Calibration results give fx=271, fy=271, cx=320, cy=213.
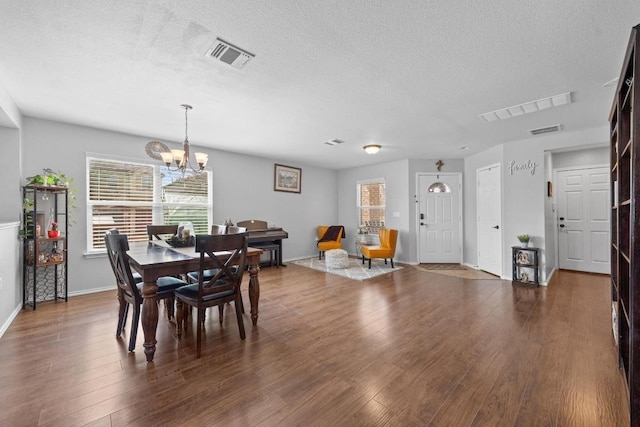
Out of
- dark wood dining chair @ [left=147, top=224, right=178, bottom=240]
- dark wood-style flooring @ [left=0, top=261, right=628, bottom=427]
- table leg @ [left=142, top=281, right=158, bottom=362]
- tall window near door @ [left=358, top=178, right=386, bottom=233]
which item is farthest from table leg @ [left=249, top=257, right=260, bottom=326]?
tall window near door @ [left=358, top=178, right=386, bottom=233]

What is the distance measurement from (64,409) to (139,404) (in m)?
0.41

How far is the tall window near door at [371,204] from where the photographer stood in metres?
6.85

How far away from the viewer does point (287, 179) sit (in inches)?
258

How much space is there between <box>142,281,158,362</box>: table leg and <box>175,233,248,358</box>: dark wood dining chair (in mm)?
246

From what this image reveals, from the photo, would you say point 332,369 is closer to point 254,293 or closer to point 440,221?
point 254,293

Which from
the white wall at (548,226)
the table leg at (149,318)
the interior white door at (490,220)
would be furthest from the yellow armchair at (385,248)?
the table leg at (149,318)

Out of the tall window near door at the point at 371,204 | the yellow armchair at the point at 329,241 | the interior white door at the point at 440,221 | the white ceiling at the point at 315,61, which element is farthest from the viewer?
the tall window near door at the point at 371,204

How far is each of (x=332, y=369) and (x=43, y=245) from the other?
13.2 feet

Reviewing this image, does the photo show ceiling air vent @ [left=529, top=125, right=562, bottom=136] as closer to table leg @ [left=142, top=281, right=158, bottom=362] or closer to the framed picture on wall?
the framed picture on wall

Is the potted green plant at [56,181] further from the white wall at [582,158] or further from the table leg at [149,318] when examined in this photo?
the white wall at [582,158]

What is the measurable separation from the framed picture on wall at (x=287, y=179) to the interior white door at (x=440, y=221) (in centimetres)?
289

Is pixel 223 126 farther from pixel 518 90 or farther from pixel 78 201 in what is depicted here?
pixel 518 90

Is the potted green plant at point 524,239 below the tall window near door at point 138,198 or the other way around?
below

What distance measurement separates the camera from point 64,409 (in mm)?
1588
